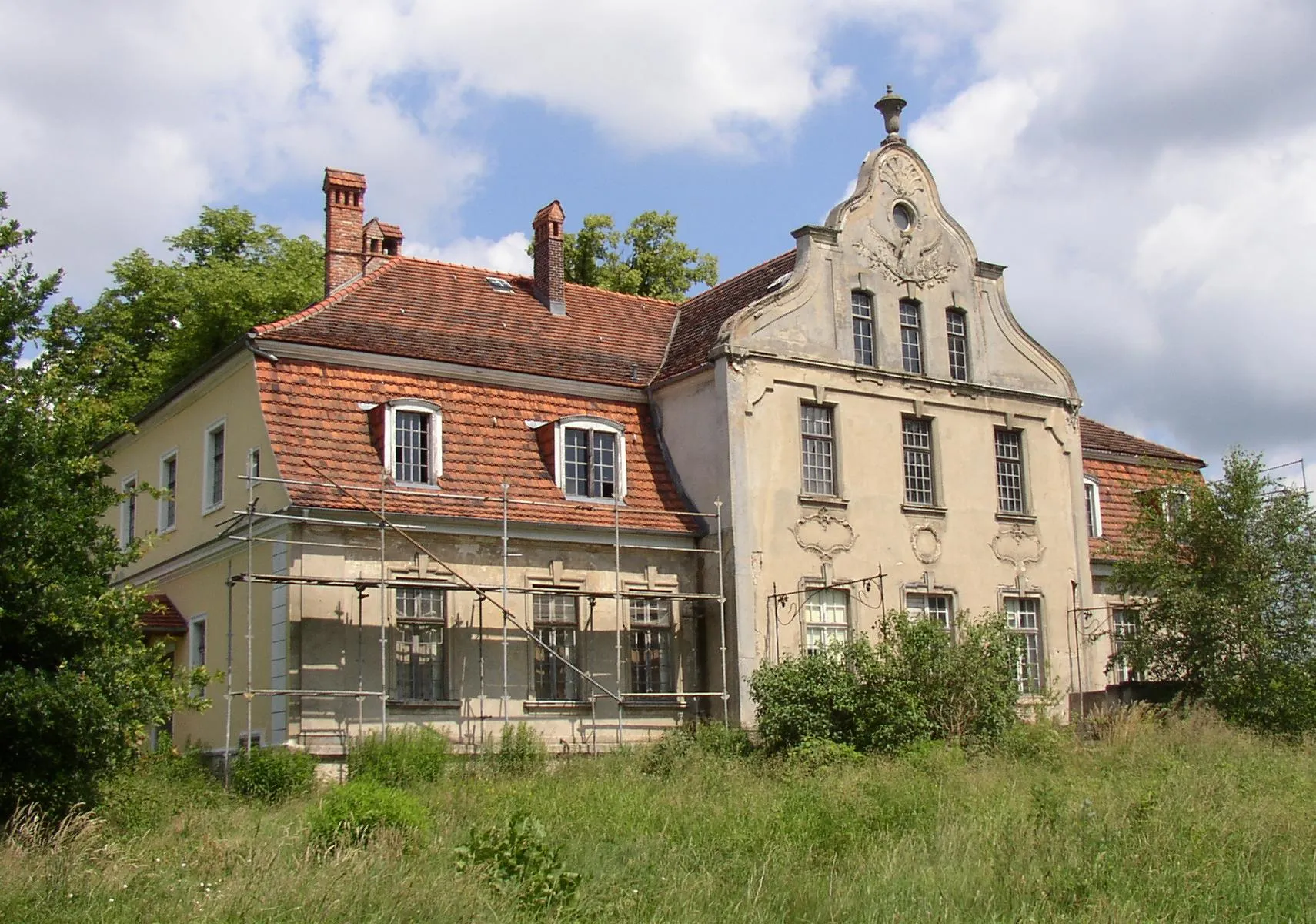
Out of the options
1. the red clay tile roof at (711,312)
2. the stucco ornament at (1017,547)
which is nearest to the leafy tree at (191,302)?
the red clay tile roof at (711,312)

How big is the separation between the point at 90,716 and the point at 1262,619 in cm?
1956

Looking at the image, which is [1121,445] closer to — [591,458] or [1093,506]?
[1093,506]

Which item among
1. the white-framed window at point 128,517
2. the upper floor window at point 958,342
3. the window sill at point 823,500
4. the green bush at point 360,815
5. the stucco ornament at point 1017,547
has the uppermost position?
the upper floor window at point 958,342

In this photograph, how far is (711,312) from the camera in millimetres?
29344

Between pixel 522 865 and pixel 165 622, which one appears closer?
pixel 522 865

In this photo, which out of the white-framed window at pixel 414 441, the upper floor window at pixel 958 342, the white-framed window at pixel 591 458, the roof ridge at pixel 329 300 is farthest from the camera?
the upper floor window at pixel 958 342

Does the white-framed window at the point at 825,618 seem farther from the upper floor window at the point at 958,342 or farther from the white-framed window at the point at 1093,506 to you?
the white-framed window at the point at 1093,506

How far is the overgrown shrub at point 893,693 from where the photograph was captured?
23109mm

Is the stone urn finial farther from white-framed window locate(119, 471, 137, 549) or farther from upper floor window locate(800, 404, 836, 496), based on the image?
white-framed window locate(119, 471, 137, 549)

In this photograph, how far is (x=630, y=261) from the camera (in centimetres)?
3997

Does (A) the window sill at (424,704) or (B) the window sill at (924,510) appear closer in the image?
(A) the window sill at (424,704)

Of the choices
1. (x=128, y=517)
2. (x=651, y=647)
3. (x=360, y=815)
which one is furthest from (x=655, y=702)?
(x=128, y=517)

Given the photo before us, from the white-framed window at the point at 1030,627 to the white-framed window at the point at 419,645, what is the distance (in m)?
10.7

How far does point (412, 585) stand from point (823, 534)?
742 centimetres
